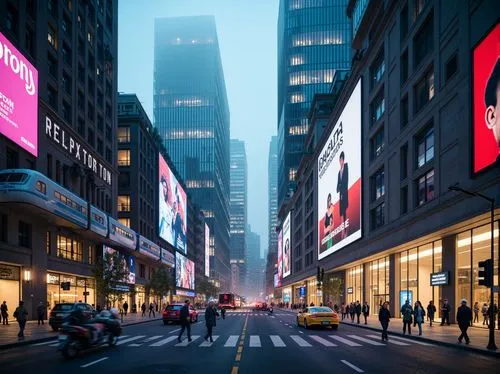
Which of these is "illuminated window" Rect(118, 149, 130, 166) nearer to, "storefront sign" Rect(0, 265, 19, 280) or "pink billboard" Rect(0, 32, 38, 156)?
"pink billboard" Rect(0, 32, 38, 156)

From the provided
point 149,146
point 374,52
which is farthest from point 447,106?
point 149,146

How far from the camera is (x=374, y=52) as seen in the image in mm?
50562

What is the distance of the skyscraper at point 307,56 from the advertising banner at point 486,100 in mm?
127823

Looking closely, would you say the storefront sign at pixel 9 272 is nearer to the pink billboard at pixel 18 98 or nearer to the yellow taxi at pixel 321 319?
the pink billboard at pixel 18 98

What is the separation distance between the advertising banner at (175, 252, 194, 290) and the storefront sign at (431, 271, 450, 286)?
77.0 meters

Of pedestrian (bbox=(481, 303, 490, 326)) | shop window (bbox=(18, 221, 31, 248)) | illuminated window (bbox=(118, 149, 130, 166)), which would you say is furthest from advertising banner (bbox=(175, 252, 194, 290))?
pedestrian (bbox=(481, 303, 490, 326))

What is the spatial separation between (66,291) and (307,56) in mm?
123189

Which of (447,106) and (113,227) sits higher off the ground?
(447,106)

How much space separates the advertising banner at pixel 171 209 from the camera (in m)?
95.2

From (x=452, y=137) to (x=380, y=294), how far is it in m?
23.1

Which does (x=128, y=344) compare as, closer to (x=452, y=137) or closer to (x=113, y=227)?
(x=452, y=137)

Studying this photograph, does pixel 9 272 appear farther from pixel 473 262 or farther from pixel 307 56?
pixel 307 56

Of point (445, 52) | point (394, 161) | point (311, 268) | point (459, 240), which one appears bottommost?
Answer: point (311, 268)

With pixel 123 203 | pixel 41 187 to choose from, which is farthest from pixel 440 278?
pixel 123 203
